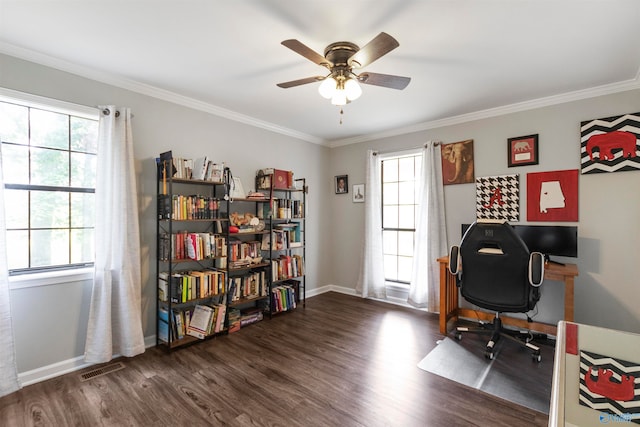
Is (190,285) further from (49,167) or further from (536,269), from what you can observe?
(536,269)

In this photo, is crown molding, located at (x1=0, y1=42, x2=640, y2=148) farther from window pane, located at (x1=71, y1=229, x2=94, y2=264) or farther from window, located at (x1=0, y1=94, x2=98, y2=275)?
window pane, located at (x1=71, y1=229, x2=94, y2=264)

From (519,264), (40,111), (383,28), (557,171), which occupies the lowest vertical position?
(519,264)

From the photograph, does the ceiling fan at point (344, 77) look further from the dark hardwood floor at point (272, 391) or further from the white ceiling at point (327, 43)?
the dark hardwood floor at point (272, 391)

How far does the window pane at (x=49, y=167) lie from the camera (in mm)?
2312

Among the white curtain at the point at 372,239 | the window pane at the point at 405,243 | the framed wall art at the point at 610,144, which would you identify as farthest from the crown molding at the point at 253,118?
the window pane at the point at 405,243

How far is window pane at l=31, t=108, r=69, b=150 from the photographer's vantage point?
7.61ft

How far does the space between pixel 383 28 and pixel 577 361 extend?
201 centimetres

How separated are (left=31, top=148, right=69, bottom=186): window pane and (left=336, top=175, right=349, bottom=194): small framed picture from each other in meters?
3.42

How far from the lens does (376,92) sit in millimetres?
2871

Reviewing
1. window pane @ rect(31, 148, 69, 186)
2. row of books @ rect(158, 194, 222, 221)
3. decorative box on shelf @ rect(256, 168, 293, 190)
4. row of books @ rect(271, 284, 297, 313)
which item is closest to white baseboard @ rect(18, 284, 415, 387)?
row of books @ rect(158, 194, 222, 221)

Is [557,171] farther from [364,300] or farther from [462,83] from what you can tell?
[364,300]

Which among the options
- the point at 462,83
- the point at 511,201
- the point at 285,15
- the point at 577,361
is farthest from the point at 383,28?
the point at 511,201

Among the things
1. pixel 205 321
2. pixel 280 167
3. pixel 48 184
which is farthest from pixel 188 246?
pixel 280 167

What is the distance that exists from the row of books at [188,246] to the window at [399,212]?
2584 millimetres
